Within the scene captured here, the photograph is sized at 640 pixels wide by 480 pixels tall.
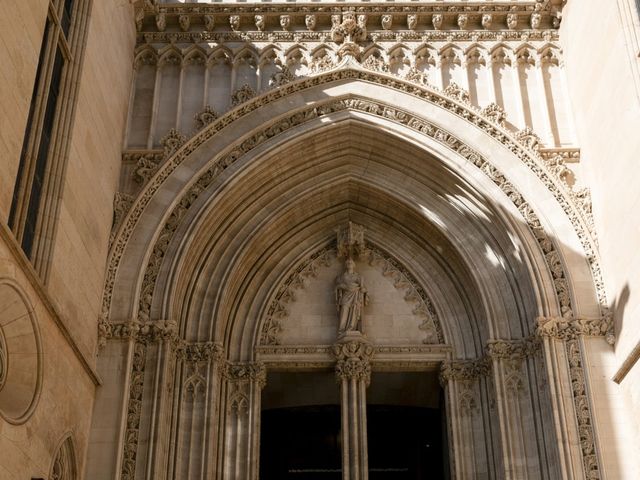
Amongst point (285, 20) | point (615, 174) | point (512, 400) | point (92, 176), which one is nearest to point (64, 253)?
point (92, 176)

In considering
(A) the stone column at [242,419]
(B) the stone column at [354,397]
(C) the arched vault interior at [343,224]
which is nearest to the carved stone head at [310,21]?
(C) the arched vault interior at [343,224]

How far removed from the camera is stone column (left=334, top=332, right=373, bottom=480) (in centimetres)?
1568

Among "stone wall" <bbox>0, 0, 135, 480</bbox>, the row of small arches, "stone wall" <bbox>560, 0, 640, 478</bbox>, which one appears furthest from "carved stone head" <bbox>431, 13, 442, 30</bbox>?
"stone wall" <bbox>0, 0, 135, 480</bbox>

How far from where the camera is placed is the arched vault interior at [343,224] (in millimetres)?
15672

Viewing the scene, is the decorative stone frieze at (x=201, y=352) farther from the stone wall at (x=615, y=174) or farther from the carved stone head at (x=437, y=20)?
the carved stone head at (x=437, y=20)

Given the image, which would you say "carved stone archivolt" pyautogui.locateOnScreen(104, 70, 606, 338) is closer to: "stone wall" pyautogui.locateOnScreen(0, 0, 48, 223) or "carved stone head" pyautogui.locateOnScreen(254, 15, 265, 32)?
"carved stone head" pyautogui.locateOnScreen(254, 15, 265, 32)

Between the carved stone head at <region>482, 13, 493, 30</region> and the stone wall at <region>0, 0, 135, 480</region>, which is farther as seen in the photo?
the carved stone head at <region>482, 13, 493, 30</region>

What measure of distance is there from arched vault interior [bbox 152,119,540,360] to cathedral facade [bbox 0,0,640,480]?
5cm

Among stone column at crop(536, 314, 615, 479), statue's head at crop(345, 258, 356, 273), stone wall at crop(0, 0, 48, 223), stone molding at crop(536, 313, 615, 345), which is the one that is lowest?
stone column at crop(536, 314, 615, 479)

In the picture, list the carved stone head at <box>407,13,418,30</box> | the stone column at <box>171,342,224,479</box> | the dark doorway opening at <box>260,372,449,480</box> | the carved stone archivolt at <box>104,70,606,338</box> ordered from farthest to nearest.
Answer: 1. the dark doorway opening at <box>260,372,449,480</box>
2. the carved stone head at <box>407,13,418,30</box>
3. the carved stone archivolt at <box>104,70,606,338</box>
4. the stone column at <box>171,342,224,479</box>

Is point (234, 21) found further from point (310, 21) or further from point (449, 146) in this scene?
point (449, 146)

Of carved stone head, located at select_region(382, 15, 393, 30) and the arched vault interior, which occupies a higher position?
carved stone head, located at select_region(382, 15, 393, 30)

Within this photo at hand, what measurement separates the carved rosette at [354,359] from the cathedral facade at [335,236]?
40mm

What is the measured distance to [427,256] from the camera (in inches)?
695
